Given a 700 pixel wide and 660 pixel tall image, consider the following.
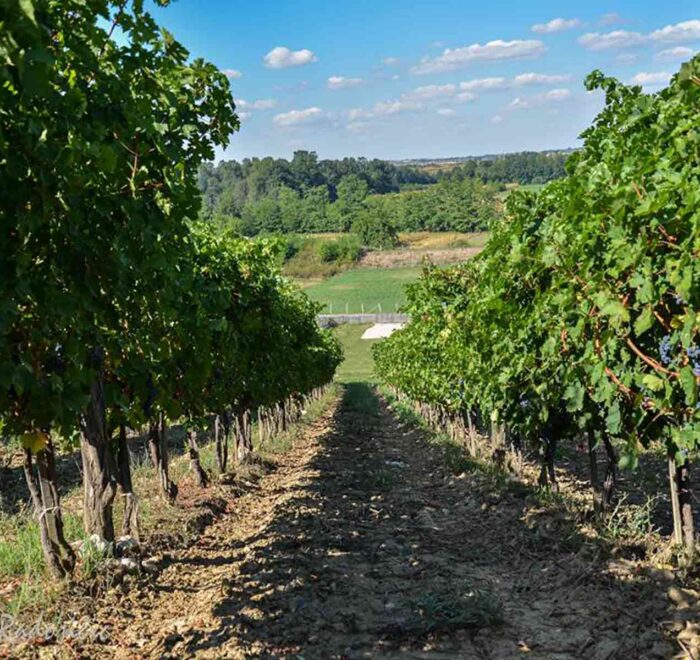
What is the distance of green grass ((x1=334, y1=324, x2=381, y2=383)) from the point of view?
5684 cm

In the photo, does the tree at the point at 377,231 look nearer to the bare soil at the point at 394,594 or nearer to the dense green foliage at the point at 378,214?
the dense green foliage at the point at 378,214

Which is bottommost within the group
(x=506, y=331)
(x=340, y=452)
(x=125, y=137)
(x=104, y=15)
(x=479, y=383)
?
(x=340, y=452)

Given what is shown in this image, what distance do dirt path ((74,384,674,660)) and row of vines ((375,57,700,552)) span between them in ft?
3.60

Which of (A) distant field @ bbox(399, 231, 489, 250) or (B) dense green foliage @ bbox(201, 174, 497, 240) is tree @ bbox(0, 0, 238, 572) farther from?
(B) dense green foliage @ bbox(201, 174, 497, 240)

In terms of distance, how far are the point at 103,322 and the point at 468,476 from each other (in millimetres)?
8531

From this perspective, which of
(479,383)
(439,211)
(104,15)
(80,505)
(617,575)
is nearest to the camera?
(104,15)

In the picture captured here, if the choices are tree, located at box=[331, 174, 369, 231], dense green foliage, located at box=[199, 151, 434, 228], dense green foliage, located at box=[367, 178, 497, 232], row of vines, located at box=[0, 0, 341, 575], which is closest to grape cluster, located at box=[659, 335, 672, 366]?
row of vines, located at box=[0, 0, 341, 575]

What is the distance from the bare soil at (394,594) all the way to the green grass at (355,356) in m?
46.1

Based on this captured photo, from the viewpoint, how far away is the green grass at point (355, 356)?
56.8 m

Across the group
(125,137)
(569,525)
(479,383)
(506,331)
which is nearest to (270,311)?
(479,383)

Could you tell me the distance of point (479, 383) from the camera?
11.3 m

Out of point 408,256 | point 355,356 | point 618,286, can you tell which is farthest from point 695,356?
point 408,256

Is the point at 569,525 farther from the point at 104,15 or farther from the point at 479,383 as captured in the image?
the point at 104,15

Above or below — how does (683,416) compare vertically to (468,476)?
above
